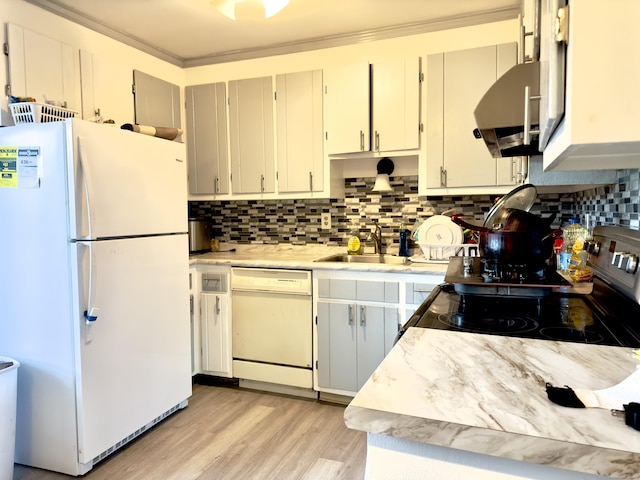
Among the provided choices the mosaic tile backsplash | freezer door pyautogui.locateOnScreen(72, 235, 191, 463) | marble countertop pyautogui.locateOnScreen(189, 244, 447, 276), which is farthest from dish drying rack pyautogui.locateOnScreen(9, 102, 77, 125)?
the mosaic tile backsplash

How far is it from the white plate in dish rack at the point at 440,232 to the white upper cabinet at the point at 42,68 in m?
2.20

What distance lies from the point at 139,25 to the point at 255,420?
100 inches

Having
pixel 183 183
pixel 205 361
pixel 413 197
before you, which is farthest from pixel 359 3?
pixel 205 361

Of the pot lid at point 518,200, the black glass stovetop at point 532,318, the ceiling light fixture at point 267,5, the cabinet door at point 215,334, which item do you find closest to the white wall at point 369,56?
the ceiling light fixture at point 267,5

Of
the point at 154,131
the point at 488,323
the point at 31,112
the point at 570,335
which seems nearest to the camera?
the point at 570,335

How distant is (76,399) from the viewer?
1992 mm

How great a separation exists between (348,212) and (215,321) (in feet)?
4.00

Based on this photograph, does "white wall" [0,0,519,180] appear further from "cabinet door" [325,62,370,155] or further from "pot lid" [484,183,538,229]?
"pot lid" [484,183,538,229]

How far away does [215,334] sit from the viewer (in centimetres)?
302

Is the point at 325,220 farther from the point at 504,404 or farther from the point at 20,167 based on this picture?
the point at 504,404

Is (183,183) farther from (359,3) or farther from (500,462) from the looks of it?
(500,462)

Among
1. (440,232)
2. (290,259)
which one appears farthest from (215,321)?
(440,232)

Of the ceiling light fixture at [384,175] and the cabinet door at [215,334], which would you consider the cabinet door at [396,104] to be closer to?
the ceiling light fixture at [384,175]

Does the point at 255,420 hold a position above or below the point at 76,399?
below
